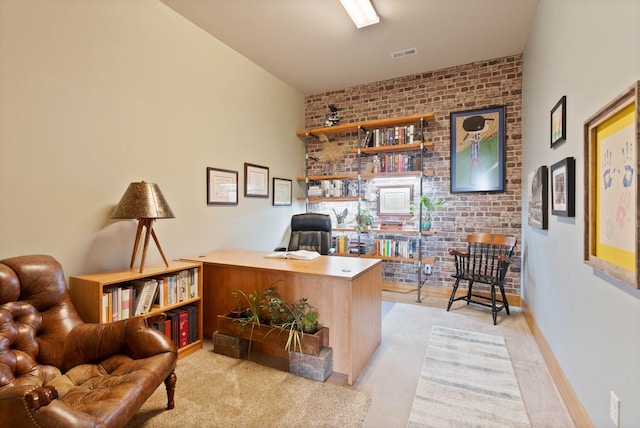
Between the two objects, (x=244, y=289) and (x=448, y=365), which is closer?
(x=448, y=365)

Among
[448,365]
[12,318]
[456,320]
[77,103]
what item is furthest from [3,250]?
[456,320]

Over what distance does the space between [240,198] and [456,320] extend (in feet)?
9.44

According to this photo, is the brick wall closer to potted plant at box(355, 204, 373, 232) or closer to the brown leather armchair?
potted plant at box(355, 204, 373, 232)

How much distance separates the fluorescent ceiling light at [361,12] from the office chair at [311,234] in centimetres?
217

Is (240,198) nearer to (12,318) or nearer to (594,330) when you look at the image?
(12,318)

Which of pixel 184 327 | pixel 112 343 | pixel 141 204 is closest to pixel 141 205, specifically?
pixel 141 204

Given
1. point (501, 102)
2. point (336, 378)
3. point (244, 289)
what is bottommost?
point (336, 378)

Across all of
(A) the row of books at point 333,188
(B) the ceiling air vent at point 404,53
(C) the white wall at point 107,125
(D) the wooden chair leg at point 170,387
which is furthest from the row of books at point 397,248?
(D) the wooden chair leg at point 170,387

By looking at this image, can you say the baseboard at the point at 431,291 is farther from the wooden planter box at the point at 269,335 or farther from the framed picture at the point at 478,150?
the wooden planter box at the point at 269,335

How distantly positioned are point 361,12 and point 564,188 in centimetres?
234

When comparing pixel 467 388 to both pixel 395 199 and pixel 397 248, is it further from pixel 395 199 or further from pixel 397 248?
pixel 395 199

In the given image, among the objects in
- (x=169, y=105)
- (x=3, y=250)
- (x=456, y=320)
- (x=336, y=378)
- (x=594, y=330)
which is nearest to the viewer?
(x=594, y=330)

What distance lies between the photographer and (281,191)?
463 cm

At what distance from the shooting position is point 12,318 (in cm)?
165
